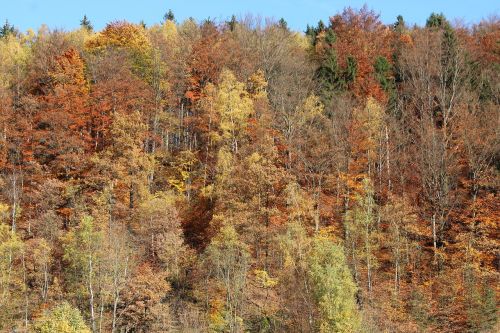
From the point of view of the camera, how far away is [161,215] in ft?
139

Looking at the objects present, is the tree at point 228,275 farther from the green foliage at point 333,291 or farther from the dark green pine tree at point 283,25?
the dark green pine tree at point 283,25

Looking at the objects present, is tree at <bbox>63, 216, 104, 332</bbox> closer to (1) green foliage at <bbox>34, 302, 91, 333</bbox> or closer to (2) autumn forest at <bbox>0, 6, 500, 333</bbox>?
(2) autumn forest at <bbox>0, 6, 500, 333</bbox>

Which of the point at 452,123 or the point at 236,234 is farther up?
the point at 452,123

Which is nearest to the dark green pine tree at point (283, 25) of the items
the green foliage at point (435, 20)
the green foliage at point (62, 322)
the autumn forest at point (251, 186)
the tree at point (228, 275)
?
the autumn forest at point (251, 186)

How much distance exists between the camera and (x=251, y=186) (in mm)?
41844

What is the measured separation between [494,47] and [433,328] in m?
39.8

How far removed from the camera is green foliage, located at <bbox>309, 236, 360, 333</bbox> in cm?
3020

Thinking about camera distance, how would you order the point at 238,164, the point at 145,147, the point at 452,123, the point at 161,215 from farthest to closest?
1. the point at 145,147
2. the point at 452,123
3. the point at 238,164
4. the point at 161,215

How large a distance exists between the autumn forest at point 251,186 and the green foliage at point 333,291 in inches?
4.2

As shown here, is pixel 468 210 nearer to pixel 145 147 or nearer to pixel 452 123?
pixel 452 123

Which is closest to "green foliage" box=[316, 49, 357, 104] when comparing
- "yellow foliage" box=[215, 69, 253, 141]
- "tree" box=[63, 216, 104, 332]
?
"yellow foliage" box=[215, 69, 253, 141]

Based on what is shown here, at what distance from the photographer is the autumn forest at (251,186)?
36406 millimetres

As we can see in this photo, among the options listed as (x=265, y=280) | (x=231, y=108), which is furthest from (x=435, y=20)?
(x=265, y=280)

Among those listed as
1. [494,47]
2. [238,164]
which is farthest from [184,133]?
[494,47]
